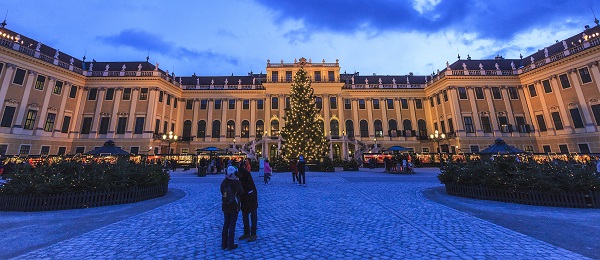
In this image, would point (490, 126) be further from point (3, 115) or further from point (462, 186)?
point (3, 115)

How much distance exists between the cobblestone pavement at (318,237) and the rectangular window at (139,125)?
3130cm

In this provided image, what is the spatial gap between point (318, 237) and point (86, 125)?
4172 centimetres

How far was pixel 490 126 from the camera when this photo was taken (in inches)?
1351

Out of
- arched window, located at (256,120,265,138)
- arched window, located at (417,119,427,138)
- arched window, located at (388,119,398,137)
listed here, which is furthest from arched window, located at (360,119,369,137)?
arched window, located at (256,120,265,138)

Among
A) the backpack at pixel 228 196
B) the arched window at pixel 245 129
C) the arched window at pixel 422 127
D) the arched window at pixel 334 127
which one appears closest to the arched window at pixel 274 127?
the arched window at pixel 245 129

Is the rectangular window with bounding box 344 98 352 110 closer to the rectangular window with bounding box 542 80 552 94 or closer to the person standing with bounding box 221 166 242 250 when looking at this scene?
the rectangular window with bounding box 542 80 552 94

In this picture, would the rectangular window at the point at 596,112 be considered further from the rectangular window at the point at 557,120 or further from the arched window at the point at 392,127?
the arched window at the point at 392,127

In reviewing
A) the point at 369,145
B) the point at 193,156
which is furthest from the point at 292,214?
the point at 369,145

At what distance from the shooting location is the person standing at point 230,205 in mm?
4398

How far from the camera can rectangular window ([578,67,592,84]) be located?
2839cm

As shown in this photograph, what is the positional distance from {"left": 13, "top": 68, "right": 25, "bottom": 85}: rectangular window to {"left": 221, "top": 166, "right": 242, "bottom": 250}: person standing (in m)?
38.5

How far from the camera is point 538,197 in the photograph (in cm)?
802

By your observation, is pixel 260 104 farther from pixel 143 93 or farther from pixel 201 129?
pixel 143 93

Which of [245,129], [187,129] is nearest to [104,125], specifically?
[187,129]
